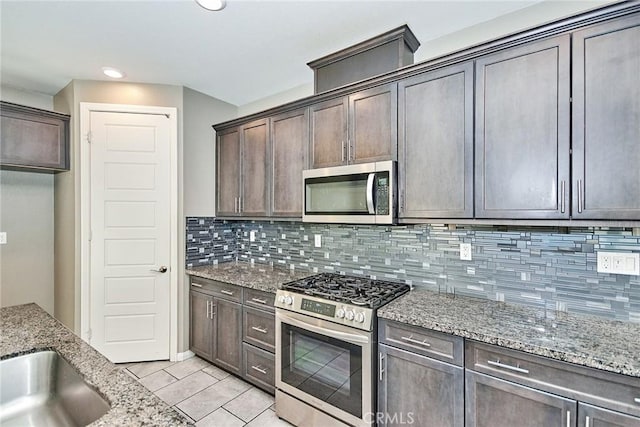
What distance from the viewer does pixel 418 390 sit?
1700 mm

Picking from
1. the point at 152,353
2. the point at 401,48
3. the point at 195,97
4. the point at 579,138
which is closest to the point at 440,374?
the point at 579,138

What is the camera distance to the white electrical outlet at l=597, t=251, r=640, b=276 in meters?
1.62

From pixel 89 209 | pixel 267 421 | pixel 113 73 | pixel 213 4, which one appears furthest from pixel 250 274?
pixel 113 73

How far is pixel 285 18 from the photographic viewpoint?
2.06 m

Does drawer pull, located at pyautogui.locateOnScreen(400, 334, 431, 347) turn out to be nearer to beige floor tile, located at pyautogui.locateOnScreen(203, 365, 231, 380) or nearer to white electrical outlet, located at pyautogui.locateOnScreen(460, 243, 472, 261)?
white electrical outlet, located at pyautogui.locateOnScreen(460, 243, 472, 261)

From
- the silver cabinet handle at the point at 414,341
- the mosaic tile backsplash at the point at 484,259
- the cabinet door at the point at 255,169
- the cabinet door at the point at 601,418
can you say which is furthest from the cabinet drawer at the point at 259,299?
the cabinet door at the point at 601,418

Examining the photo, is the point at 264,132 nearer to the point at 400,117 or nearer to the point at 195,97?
the point at 195,97

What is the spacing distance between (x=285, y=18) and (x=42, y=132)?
8.44ft

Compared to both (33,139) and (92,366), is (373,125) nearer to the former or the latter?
(92,366)

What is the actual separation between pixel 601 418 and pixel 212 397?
7.95 feet

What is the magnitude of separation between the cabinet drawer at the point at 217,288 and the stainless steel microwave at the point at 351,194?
891 millimetres

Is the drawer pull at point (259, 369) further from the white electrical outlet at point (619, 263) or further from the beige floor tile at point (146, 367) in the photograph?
the white electrical outlet at point (619, 263)

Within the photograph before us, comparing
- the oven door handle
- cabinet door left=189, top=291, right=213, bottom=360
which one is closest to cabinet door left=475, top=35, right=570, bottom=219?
the oven door handle

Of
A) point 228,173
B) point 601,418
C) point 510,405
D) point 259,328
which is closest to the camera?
point 601,418
